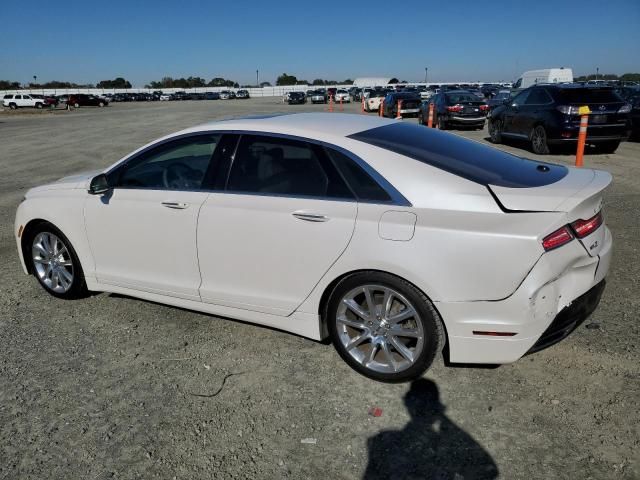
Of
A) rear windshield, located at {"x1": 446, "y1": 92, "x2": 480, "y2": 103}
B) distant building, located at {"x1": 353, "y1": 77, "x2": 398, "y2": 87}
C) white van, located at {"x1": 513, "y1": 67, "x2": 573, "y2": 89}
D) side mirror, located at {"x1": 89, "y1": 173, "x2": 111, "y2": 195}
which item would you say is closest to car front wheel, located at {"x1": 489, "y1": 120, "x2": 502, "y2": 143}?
rear windshield, located at {"x1": 446, "y1": 92, "x2": 480, "y2": 103}

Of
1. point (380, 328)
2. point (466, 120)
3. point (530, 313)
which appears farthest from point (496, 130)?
point (530, 313)

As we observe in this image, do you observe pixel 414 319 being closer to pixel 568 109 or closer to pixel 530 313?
pixel 530 313

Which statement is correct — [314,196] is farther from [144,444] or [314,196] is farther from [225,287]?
[144,444]

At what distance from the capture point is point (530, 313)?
2.84 m

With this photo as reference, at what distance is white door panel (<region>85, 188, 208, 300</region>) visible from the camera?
384 cm

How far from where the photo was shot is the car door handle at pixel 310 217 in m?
3.27

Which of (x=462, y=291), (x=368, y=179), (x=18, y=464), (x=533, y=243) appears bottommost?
(x=18, y=464)

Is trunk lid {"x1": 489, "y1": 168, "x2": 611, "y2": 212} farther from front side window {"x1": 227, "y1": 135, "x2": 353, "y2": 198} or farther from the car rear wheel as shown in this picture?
the car rear wheel

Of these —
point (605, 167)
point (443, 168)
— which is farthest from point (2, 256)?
point (605, 167)

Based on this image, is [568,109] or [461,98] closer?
[568,109]

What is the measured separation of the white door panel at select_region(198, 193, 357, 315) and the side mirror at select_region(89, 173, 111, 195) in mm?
988

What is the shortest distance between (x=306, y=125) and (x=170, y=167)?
1.31 metres

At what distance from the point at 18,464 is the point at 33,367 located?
1070mm

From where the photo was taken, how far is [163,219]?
392 centimetres
